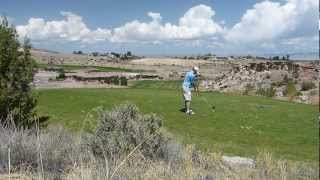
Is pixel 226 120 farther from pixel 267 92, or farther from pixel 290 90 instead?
pixel 267 92

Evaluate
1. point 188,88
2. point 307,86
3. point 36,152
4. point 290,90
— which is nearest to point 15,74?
point 188,88

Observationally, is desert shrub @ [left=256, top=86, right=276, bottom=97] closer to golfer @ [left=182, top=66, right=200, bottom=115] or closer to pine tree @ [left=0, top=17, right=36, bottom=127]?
golfer @ [left=182, top=66, right=200, bottom=115]

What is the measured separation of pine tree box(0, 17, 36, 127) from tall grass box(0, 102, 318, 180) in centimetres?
678

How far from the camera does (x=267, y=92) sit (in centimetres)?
3700

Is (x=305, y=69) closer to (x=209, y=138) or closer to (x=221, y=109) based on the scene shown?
(x=221, y=109)

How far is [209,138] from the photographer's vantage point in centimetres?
1814

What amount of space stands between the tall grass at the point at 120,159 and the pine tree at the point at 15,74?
678cm

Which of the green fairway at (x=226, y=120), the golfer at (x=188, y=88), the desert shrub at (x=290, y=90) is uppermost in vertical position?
the golfer at (x=188, y=88)

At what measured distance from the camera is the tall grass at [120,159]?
24.0 ft

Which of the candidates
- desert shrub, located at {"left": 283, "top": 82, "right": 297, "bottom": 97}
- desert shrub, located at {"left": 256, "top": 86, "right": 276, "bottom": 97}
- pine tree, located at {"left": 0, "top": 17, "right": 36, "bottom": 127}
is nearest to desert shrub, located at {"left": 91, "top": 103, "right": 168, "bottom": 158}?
pine tree, located at {"left": 0, "top": 17, "right": 36, "bottom": 127}

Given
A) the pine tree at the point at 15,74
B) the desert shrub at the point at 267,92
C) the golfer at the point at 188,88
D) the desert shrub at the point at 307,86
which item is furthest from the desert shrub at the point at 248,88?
the pine tree at the point at 15,74

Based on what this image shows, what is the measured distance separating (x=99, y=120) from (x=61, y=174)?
3.81 m

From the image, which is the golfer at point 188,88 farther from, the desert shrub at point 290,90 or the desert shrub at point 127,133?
the desert shrub at point 290,90

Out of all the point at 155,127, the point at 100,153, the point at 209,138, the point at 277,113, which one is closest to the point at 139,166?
the point at 100,153
